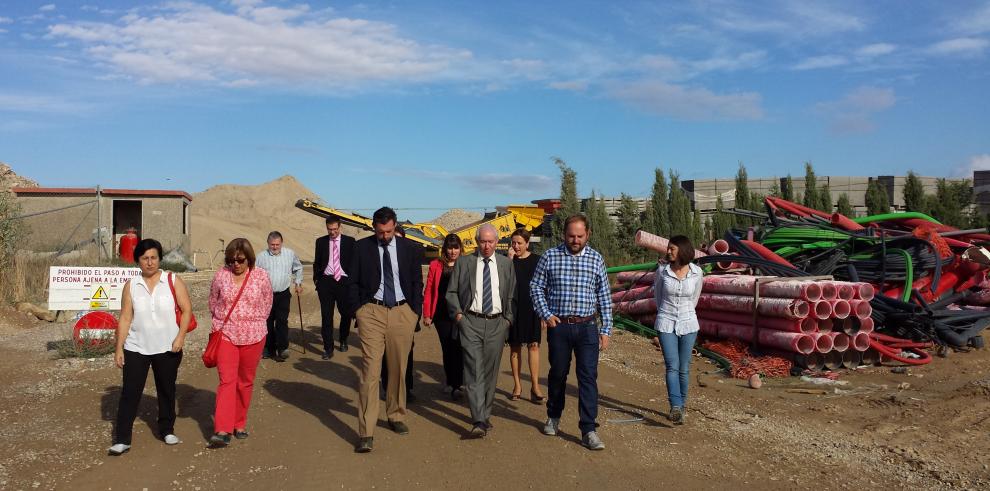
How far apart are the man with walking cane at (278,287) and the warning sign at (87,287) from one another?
2.46 m

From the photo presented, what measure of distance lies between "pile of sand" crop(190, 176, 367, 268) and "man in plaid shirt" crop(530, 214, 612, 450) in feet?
121

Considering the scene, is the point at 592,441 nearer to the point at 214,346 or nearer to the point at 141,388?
the point at 214,346

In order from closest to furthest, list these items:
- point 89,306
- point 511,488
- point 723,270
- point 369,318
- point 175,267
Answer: point 511,488 → point 369,318 → point 89,306 → point 723,270 → point 175,267

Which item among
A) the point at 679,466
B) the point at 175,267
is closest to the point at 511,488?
the point at 679,466

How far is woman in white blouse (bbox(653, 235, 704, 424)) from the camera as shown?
7.57 m

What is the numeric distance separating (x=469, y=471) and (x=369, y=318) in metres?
1.54

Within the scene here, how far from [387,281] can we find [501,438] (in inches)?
64.9

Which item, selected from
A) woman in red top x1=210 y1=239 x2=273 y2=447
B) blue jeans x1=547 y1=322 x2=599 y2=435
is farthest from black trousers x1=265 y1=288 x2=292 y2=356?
blue jeans x1=547 y1=322 x2=599 y2=435

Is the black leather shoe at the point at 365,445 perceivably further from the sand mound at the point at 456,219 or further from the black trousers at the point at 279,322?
the sand mound at the point at 456,219

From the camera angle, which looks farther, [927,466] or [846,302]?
[846,302]

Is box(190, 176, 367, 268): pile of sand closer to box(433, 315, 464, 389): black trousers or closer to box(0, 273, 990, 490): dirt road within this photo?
box(0, 273, 990, 490): dirt road

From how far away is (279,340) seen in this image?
1032 centimetres

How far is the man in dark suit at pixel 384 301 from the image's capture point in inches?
266

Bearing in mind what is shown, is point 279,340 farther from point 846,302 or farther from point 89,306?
A: point 846,302
